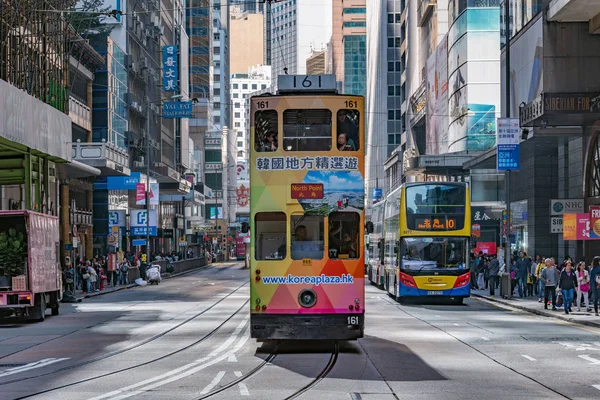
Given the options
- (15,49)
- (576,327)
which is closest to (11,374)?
(576,327)

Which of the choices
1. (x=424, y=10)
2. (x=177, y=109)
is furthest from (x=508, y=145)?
(x=424, y=10)

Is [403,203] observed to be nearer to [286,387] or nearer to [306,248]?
[306,248]

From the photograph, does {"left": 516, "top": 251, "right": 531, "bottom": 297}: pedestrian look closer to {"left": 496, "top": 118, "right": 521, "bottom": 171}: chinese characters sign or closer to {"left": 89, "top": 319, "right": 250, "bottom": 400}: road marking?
{"left": 496, "top": 118, "right": 521, "bottom": 171}: chinese characters sign

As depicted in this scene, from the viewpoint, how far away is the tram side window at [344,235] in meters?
21.2

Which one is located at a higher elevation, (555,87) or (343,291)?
(555,87)

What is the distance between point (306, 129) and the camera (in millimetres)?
21078

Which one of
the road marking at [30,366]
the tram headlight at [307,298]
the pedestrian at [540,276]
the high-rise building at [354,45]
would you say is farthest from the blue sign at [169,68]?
the high-rise building at [354,45]

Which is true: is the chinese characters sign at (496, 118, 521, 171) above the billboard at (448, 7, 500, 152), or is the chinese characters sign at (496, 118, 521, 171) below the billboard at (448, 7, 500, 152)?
below

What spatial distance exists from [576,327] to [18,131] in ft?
66.5

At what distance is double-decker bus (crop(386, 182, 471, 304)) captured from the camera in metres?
Result: 37.9

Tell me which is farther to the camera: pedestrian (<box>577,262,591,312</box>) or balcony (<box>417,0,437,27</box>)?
balcony (<box>417,0,437,27</box>)

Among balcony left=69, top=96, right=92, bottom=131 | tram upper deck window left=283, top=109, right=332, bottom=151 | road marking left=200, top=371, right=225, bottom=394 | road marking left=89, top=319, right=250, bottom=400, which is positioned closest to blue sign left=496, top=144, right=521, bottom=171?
road marking left=89, top=319, right=250, bottom=400

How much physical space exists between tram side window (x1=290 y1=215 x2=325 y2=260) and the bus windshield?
17976 mm

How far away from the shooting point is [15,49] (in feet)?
156
